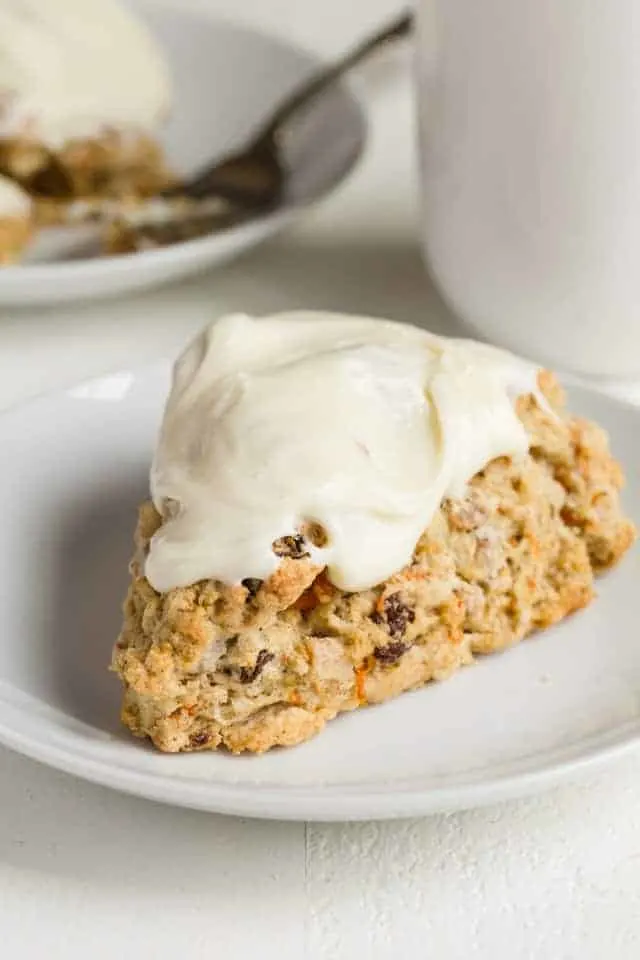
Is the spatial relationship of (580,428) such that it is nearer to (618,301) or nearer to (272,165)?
(618,301)

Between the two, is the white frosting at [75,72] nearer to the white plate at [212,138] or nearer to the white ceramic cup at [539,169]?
the white plate at [212,138]

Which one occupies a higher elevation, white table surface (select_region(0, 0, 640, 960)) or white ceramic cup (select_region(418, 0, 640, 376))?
white ceramic cup (select_region(418, 0, 640, 376))

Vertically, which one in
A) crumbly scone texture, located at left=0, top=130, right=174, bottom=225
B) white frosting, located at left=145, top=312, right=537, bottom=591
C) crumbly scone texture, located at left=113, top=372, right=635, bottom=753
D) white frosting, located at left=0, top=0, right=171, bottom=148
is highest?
white frosting, located at left=145, top=312, right=537, bottom=591

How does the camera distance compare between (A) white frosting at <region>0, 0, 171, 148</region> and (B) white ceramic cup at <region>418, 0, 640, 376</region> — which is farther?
(A) white frosting at <region>0, 0, 171, 148</region>

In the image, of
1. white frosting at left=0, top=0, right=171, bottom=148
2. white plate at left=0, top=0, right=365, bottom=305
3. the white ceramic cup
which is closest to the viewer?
the white ceramic cup

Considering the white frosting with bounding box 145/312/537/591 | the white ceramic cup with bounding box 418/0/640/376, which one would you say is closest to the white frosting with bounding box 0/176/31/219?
the white ceramic cup with bounding box 418/0/640/376

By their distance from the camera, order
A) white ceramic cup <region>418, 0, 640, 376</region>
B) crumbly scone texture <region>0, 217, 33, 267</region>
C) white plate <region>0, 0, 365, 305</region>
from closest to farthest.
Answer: white ceramic cup <region>418, 0, 640, 376</region> < white plate <region>0, 0, 365, 305</region> < crumbly scone texture <region>0, 217, 33, 267</region>

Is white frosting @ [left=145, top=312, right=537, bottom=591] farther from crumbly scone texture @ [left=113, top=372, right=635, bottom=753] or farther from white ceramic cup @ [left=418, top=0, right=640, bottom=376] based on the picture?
white ceramic cup @ [left=418, top=0, right=640, bottom=376]
